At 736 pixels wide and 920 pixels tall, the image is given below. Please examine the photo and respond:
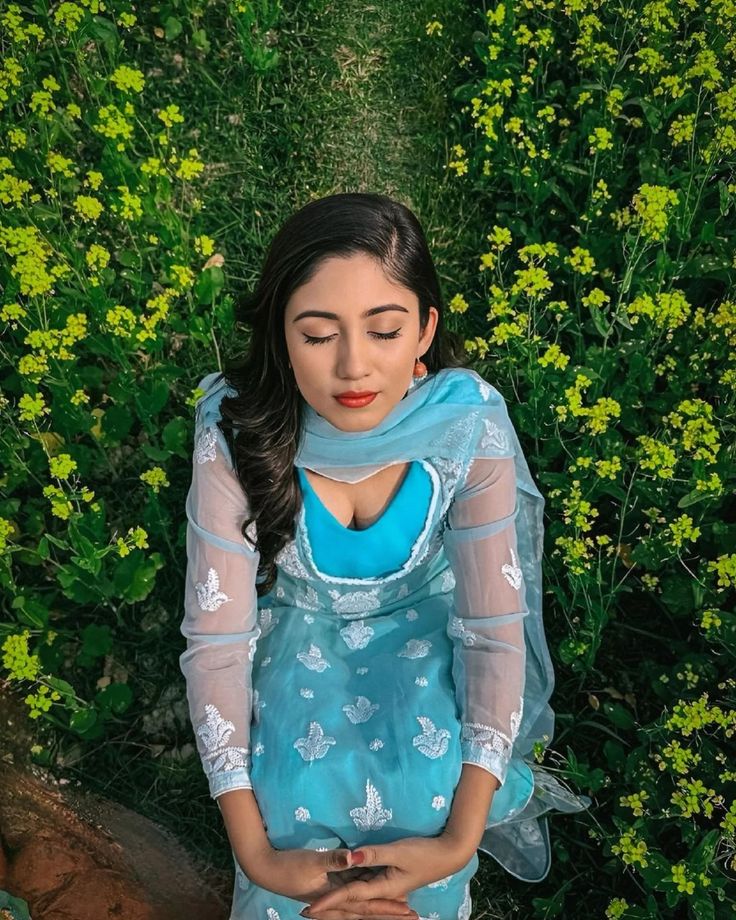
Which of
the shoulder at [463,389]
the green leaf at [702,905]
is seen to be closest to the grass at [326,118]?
the shoulder at [463,389]

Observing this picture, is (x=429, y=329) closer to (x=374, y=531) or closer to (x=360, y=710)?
(x=374, y=531)

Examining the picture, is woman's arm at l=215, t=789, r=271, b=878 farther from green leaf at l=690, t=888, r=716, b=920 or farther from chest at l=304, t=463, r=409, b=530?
green leaf at l=690, t=888, r=716, b=920

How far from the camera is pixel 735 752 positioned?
2914mm

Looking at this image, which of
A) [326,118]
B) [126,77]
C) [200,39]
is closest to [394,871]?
[126,77]

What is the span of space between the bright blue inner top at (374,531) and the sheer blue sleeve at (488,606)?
10 centimetres

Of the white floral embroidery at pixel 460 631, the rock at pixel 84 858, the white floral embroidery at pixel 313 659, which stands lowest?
the rock at pixel 84 858

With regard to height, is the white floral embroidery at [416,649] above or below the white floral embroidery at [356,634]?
above

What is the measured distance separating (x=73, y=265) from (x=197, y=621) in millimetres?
1542

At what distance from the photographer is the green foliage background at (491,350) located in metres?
2.98

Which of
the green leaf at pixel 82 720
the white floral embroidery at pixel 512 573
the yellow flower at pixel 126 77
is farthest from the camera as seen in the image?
the yellow flower at pixel 126 77

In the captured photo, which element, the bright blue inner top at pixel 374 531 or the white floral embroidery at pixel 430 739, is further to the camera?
the bright blue inner top at pixel 374 531

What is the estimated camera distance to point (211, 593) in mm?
2424

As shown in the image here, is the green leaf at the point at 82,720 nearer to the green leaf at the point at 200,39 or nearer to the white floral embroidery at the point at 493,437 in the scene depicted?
the white floral embroidery at the point at 493,437

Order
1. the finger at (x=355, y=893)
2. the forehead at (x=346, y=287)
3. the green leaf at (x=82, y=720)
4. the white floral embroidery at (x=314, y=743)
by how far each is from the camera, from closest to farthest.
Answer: the forehead at (x=346, y=287) → the finger at (x=355, y=893) → the white floral embroidery at (x=314, y=743) → the green leaf at (x=82, y=720)
